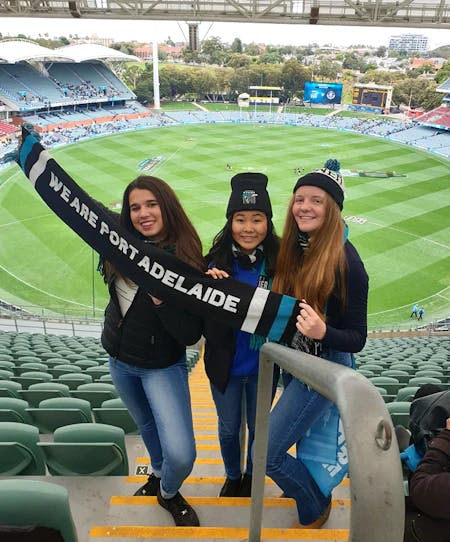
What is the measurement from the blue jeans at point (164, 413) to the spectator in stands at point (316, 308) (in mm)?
488

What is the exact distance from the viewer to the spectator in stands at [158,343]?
7.87ft

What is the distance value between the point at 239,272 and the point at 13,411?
5.88 ft

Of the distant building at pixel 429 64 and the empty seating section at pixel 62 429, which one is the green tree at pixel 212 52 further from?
the empty seating section at pixel 62 429

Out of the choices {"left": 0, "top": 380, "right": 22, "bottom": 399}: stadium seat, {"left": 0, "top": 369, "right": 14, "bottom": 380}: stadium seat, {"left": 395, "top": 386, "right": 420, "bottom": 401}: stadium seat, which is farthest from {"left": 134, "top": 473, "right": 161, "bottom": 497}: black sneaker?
{"left": 0, "top": 369, "right": 14, "bottom": 380}: stadium seat

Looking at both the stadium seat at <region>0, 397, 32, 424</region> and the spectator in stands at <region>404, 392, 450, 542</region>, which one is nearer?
the spectator in stands at <region>404, 392, 450, 542</region>

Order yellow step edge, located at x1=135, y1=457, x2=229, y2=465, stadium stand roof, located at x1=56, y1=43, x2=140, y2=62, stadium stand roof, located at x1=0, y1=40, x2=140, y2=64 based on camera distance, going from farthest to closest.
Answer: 1. stadium stand roof, located at x1=56, y1=43, x2=140, y2=62
2. stadium stand roof, located at x1=0, y1=40, x2=140, y2=64
3. yellow step edge, located at x1=135, y1=457, x2=229, y2=465

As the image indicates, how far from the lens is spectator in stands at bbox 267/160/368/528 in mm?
2184

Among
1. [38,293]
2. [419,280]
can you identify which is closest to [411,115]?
[419,280]

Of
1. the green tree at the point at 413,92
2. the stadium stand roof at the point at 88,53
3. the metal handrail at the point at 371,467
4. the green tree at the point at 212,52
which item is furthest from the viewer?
the green tree at the point at 212,52

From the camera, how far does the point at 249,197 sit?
8.00ft

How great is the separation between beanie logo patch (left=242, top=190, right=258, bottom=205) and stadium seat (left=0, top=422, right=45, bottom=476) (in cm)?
168

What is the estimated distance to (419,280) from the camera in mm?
19156

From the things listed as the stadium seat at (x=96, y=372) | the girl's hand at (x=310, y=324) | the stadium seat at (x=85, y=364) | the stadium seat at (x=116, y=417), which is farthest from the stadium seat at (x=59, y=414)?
the stadium seat at (x=85, y=364)

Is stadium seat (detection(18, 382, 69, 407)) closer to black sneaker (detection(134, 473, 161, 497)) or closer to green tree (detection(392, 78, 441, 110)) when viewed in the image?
black sneaker (detection(134, 473, 161, 497))
